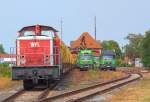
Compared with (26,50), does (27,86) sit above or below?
below

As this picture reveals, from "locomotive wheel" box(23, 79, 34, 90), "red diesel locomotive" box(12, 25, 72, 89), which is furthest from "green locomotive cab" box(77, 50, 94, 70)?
"red diesel locomotive" box(12, 25, 72, 89)

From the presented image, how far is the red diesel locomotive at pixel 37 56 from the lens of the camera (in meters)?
26.4

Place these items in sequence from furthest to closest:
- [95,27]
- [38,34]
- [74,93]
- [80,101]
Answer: [95,27] < [38,34] < [74,93] < [80,101]

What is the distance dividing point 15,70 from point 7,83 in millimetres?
7070

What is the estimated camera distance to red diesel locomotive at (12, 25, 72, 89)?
26.4 metres

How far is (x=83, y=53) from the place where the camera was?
2506 inches

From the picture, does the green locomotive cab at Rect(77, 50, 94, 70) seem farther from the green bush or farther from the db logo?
the db logo

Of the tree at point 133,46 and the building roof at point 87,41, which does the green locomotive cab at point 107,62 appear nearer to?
the building roof at point 87,41

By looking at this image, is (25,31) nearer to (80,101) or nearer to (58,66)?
(58,66)

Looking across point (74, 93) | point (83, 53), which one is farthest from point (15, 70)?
point (83, 53)

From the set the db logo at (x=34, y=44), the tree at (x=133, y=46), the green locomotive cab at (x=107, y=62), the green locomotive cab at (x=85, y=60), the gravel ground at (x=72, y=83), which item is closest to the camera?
the gravel ground at (x=72, y=83)

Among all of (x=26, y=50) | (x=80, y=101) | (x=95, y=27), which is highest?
(x=95, y=27)

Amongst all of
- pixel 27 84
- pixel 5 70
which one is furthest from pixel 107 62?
pixel 27 84

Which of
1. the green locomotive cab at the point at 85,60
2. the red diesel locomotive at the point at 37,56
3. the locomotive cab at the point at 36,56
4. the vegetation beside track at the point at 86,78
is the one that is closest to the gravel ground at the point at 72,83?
the vegetation beside track at the point at 86,78
